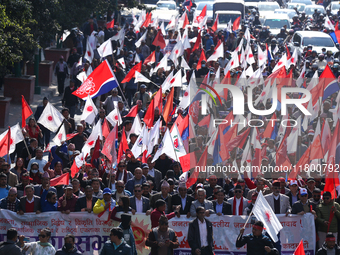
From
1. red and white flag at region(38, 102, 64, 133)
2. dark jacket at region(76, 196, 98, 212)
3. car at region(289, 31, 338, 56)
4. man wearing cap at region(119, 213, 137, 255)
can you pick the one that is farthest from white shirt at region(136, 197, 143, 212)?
car at region(289, 31, 338, 56)

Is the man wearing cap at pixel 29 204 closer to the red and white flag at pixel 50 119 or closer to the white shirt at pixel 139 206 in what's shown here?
the white shirt at pixel 139 206

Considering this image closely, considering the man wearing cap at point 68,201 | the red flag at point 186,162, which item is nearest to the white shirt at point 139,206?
the man wearing cap at point 68,201

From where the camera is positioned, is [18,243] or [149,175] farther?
[149,175]

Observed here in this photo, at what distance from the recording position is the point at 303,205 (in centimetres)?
1126

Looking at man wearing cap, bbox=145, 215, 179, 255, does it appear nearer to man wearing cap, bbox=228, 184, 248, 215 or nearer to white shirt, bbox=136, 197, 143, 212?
white shirt, bbox=136, 197, 143, 212

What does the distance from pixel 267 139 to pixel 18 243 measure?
6795 millimetres

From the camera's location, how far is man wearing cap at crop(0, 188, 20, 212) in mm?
11203

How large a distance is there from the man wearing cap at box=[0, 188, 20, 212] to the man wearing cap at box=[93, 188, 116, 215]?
1324mm

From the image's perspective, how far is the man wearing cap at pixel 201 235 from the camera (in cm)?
1027

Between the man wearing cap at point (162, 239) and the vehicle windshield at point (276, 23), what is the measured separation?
2636cm

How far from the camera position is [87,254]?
11.0 meters

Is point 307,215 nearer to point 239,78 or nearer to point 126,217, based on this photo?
point 126,217

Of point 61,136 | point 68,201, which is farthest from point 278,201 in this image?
point 61,136

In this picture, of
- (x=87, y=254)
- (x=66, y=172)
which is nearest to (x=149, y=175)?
(x=66, y=172)
